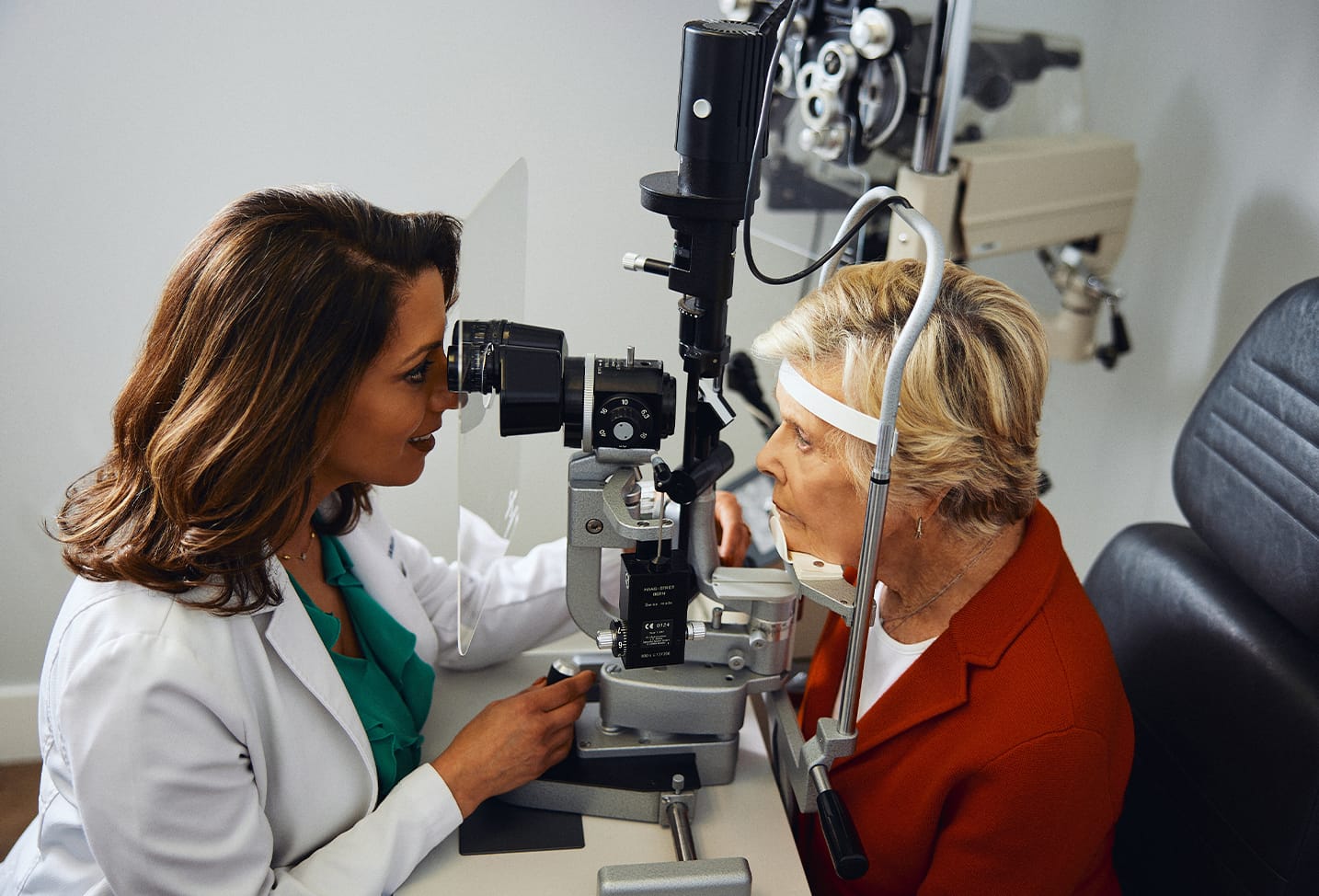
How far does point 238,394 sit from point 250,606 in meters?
0.23

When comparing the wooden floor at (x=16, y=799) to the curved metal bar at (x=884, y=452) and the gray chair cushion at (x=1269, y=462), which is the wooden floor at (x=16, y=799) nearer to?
the curved metal bar at (x=884, y=452)

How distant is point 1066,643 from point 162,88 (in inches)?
76.0

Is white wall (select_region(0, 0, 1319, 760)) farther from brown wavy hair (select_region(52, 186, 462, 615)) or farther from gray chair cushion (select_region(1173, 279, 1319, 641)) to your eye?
brown wavy hair (select_region(52, 186, 462, 615))

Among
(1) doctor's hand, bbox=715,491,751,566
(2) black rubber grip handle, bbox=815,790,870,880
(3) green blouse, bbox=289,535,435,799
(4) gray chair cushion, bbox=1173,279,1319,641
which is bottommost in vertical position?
(3) green blouse, bbox=289,535,435,799

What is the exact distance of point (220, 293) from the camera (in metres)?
1.05

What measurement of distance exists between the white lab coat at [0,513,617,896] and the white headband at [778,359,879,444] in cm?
40

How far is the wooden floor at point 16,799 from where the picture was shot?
7.14ft

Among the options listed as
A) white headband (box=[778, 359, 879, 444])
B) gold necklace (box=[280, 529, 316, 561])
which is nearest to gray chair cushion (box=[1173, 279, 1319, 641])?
white headband (box=[778, 359, 879, 444])

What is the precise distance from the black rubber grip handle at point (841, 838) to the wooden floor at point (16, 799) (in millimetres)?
1915

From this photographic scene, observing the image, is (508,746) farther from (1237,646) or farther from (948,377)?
(1237,646)

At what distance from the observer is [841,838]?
0.99m

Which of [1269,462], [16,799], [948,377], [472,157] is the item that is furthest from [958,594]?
[16,799]

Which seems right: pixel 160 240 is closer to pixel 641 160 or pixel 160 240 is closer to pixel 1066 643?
pixel 641 160

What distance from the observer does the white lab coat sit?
3.28 ft
